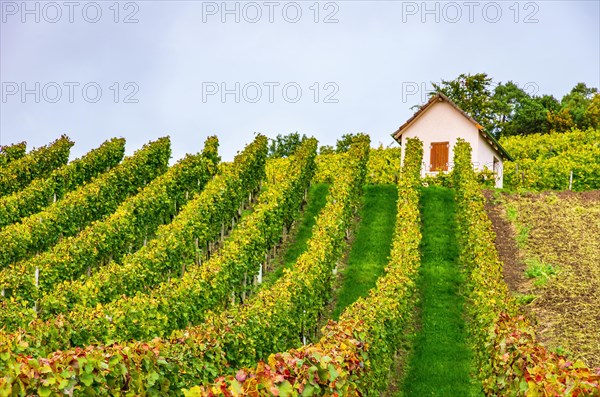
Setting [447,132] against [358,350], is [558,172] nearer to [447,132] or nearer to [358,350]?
[447,132]

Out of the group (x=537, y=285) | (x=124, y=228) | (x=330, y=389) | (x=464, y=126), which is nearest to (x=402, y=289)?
(x=537, y=285)

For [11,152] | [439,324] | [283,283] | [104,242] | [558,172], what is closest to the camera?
[283,283]

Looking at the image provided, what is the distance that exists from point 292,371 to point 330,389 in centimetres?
86

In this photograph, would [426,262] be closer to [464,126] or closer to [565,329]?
[565,329]

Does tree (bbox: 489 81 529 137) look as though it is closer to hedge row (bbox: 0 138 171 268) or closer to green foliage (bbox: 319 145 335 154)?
green foliage (bbox: 319 145 335 154)

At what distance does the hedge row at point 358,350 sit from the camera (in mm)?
9758

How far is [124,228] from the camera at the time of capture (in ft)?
102

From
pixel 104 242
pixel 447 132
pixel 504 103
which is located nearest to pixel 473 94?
pixel 504 103

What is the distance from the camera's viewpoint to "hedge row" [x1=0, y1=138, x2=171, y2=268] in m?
30.5

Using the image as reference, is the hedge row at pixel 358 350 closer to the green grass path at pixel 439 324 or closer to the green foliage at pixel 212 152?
the green grass path at pixel 439 324

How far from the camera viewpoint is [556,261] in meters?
28.8

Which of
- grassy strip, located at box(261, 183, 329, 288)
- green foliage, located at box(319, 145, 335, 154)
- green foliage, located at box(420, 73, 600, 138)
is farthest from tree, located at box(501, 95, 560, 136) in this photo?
grassy strip, located at box(261, 183, 329, 288)

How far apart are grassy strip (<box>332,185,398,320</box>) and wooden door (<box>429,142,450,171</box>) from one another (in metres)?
4.96

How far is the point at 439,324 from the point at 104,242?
1307 centimetres
